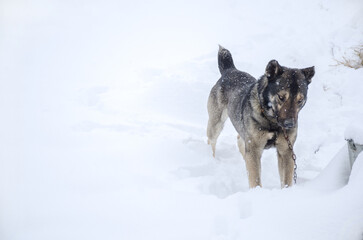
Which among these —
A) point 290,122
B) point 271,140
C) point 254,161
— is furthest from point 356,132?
point 254,161

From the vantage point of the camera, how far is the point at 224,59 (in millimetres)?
4816

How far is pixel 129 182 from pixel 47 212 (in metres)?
0.92

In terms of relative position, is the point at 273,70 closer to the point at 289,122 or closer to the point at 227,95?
the point at 289,122

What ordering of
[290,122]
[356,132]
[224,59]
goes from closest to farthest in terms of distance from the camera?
[356,132]
[290,122]
[224,59]

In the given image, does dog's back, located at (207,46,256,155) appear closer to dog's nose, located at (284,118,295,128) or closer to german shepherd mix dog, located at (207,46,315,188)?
german shepherd mix dog, located at (207,46,315,188)

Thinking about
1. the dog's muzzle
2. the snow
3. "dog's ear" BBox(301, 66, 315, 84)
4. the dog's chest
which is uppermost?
"dog's ear" BBox(301, 66, 315, 84)

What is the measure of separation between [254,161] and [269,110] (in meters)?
0.66

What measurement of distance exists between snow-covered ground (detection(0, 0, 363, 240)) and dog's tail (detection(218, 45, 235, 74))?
1.29 metres

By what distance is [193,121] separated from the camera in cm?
587

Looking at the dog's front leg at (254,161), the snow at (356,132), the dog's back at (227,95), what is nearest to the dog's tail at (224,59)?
the dog's back at (227,95)

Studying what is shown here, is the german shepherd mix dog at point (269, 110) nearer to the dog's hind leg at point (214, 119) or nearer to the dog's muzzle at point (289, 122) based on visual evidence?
the dog's muzzle at point (289, 122)

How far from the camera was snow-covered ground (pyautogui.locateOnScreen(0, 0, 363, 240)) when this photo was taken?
7.60ft

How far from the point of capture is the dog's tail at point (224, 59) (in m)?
4.76

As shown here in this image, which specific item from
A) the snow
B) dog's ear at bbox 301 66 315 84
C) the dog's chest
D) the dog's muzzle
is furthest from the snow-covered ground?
dog's ear at bbox 301 66 315 84
